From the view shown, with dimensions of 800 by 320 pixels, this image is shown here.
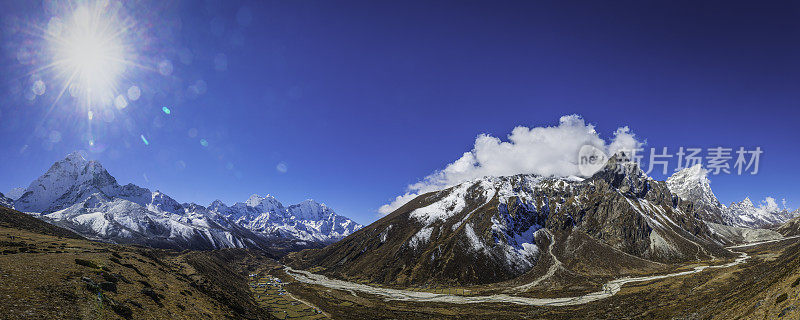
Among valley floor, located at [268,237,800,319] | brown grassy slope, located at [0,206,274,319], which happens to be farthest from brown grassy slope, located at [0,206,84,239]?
valley floor, located at [268,237,800,319]

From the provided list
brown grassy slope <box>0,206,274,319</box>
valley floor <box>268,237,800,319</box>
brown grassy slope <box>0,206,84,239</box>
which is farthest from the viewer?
brown grassy slope <box>0,206,84,239</box>

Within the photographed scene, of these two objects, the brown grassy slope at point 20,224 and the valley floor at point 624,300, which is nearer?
the valley floor at point 624,300

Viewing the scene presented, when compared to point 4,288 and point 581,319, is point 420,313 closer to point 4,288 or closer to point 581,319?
point 581,319

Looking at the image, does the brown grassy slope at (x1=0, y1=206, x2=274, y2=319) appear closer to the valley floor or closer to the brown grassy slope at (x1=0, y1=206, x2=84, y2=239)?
the brown grassy slope at (x1=0, y1=206, x2=84, y2=239)

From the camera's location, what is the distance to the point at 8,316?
62.0 ft

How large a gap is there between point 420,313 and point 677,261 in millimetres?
194097

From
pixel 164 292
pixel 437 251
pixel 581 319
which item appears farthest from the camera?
pixel 437 251

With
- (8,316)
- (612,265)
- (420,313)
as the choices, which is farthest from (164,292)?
(612,265)

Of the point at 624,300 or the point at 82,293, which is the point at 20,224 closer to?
the point at 82,293

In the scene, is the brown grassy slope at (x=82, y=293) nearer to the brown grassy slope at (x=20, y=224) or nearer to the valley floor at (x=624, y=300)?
the brown grassy slope at (x=20, y=224)

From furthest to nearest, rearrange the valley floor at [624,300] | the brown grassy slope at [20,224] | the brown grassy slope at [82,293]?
the brown grassy slope at [20,224] < the valley floor at [624,300] < the brown grassy slope at [82,293]

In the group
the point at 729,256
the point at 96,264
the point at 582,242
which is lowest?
the point at 729,256

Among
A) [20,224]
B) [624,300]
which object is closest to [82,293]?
[20,224]

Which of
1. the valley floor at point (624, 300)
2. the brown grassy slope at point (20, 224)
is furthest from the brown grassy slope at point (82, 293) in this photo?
the valley floor at point (624, 300)
